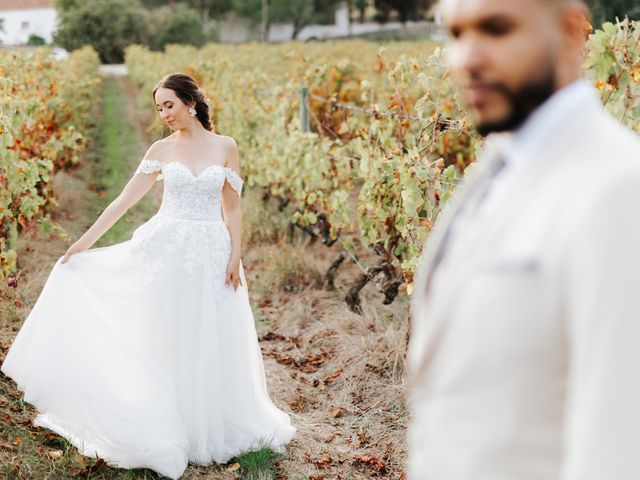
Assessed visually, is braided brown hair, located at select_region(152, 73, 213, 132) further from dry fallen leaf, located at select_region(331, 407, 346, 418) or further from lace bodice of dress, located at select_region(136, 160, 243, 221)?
dry fallen leaf, located at select_region(331, 407, 346, 418)

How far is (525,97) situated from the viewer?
3.99 ft

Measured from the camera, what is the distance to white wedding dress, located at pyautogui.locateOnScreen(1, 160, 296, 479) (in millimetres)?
4168

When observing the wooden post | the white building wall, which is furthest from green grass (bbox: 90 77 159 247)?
the white building wall

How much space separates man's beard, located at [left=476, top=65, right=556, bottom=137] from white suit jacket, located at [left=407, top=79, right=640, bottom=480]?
0.05m

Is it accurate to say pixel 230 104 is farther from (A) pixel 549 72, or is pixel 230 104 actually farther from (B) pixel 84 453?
(A) pixel 549 72

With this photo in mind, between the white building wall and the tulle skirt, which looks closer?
the tulle skirt

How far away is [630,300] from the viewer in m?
1.05

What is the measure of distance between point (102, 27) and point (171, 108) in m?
53.8

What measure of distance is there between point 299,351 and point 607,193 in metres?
5.28

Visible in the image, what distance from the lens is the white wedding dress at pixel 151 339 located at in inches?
164

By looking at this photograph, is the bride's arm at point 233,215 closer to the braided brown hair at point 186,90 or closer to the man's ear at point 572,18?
the braided brown hair at point 186,90

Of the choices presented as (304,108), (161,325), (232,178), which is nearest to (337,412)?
(161,325)

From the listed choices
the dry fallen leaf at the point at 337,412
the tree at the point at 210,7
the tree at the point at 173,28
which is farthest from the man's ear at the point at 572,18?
the tree at the point at 210,7

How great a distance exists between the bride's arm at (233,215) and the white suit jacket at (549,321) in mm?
3121
